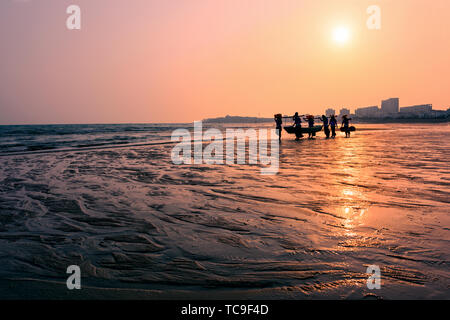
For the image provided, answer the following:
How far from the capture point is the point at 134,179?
8.88 metres

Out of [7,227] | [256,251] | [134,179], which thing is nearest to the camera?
[256,251]

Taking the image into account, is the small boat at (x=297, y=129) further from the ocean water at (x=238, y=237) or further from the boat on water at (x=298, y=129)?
the ocean water at (x=238, y=237)

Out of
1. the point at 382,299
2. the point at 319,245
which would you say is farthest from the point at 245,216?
the point at 382,299

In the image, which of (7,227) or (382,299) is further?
(7,227)

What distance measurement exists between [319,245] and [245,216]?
1.61m
